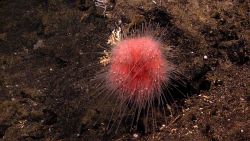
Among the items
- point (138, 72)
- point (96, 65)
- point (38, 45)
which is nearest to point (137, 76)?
point (138, 72)

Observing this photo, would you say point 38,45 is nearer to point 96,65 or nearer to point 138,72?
point 96,65

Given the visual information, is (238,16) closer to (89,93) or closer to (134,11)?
(134,11)

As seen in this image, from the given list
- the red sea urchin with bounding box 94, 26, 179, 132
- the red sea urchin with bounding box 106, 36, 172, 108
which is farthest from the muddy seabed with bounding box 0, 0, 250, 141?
the red sea urchin with bounding box 106, 36, 172, 108

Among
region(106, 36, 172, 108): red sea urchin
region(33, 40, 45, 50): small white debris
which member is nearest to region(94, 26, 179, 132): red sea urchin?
region(106, 36, 172, 108): red sea urchin

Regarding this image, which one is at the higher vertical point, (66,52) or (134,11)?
(134,11)

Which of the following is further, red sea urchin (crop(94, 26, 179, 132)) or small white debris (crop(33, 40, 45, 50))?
small white debris (crop(33, 40, 45, 50))

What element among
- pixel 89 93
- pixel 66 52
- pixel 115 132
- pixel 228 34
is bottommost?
pixel 115 132

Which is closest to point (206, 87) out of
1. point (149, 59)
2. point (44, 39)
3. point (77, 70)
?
point (149, 59)

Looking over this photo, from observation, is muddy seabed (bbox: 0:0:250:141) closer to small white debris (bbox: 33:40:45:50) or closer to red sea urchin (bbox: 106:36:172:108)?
small white debris (bbox: 33:40:45:50)

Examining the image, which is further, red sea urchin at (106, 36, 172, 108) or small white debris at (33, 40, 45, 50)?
small white debris at (33, 40, 45, 50)
